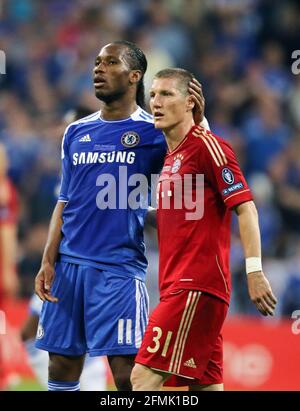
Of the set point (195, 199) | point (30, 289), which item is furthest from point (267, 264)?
point (195, 199)

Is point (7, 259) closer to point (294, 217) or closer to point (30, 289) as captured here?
point (30, 289)

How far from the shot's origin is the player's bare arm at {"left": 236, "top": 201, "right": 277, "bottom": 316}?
5180mm

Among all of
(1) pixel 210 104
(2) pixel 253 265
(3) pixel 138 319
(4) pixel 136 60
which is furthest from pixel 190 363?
(1) pixel 210 104

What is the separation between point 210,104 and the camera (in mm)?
13406

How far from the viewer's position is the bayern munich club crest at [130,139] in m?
6.01

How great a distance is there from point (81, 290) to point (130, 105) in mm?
1108

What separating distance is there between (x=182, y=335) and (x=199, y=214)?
639 millimetres

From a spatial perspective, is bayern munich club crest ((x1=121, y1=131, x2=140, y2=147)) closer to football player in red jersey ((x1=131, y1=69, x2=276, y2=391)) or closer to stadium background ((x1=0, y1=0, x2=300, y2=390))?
football player in red jersey ((x1=131, y1=69, x2=276, y2=391))

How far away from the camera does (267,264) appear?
1147cm

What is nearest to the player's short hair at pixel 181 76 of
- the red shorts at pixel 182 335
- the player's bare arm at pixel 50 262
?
the player's bare arm at pixel 50 262

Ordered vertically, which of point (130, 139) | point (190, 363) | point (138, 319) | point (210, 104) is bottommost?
point (190, 363)

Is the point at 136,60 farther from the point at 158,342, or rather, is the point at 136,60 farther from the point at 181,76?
the point at 158,342

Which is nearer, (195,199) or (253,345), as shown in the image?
(195,199)
